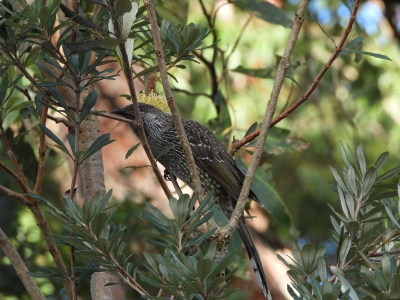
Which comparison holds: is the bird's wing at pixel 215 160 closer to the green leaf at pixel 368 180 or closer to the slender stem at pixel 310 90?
the slender stem at pixel 310 90

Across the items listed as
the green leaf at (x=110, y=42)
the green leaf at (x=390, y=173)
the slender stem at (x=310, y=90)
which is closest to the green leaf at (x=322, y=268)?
the green leaf at (x=390, y=173)

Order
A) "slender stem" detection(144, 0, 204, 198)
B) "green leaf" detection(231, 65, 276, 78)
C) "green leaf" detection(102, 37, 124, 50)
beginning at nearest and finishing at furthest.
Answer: "green leaf" detection(102, 37, 124, 50) → "slender stem" detection(144, 0, 204, 198) → "green leaf" detection(231, 65, 276, 78)

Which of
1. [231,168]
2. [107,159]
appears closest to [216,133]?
[231,168]

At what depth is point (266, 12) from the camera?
3.85 metres

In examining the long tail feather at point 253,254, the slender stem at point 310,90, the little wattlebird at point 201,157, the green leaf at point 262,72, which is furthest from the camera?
the green leaf at point 262,72

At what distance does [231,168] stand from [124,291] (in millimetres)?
1692

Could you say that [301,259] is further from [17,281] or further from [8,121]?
[17,281]

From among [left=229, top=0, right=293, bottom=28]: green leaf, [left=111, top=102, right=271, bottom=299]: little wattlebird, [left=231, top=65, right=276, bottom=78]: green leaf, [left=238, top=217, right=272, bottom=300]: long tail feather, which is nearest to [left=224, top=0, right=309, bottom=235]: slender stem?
[left=238, top=217, right=272, bottom=300]: long tail feather

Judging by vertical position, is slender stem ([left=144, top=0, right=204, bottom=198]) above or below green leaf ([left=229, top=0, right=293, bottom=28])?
below

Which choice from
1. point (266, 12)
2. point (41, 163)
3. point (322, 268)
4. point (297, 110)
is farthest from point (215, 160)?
point (297, 110)

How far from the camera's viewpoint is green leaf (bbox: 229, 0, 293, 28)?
150 inches

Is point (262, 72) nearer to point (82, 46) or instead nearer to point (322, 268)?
point (82, 46)

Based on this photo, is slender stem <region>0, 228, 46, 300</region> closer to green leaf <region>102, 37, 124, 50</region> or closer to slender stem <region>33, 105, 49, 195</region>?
slender stem <region>33, 105, 49, 195</region>

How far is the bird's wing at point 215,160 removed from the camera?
144 inches
